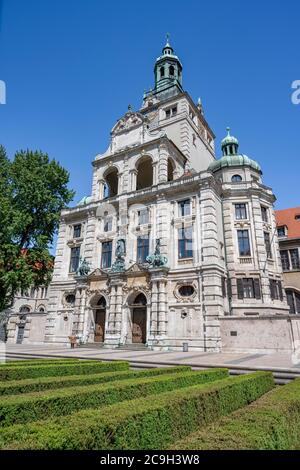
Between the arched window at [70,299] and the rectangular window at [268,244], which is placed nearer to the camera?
the rectangular window at [268,244]

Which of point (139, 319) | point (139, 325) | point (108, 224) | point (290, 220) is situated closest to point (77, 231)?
point (108, 224)

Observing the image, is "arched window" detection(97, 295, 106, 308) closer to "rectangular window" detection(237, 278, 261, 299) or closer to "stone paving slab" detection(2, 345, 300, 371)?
"stone paving slab" detection(2, 345, 300, 371)

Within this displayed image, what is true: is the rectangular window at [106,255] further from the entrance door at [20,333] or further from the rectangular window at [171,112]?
the rectangular window at [171,112]

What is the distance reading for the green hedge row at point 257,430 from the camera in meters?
3.57

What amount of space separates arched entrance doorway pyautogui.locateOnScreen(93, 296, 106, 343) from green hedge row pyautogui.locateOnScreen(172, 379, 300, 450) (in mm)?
25201

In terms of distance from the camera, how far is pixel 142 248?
29.4 meters

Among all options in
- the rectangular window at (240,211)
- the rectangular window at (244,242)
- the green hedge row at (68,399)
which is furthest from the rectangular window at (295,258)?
the green hedge row at (68,399)

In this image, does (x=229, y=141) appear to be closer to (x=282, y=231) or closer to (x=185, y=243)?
(x=282, y=231)

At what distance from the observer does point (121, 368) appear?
1121 centimetres

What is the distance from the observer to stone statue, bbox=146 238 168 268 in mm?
26200

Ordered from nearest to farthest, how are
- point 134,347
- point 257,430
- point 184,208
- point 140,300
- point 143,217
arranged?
point 257,430 → point 134,347 → point 140,300 → point 184,208 → point 143,217

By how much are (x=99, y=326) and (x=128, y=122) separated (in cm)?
2512

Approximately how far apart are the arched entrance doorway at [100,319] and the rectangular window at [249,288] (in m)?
13.5
